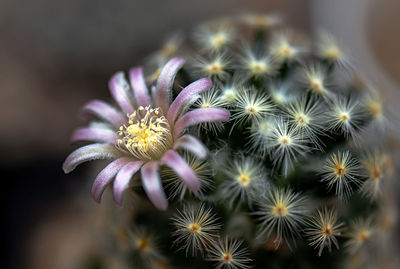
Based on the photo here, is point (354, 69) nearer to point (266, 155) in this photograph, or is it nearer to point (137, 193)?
point (266, 155)

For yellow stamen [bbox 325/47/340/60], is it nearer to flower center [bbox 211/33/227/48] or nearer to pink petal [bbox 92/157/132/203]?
flower center [bbox 211/33/227/48]

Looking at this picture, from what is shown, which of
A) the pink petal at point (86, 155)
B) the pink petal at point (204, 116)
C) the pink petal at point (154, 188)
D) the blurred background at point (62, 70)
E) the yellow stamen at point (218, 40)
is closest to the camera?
the pink petal at point (154, 188)

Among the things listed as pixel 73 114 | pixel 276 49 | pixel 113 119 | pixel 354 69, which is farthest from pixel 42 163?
pixel 354 69

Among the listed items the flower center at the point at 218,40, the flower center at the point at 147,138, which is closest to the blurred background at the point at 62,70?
the flower center at the point at 218,40

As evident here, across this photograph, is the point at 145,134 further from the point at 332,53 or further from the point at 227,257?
the point at 332,53

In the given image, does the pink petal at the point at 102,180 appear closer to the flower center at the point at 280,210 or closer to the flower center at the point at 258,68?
the flower center at the point at 280,210

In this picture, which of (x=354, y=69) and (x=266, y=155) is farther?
(x=354, y=69)

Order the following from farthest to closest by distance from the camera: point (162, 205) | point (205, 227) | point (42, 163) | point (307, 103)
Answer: point (42, 163) < point (307, 103) < point (205, 227) < point (162, 205)

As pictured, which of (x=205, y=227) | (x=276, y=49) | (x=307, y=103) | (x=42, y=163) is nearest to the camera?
(x=205, y=227)
